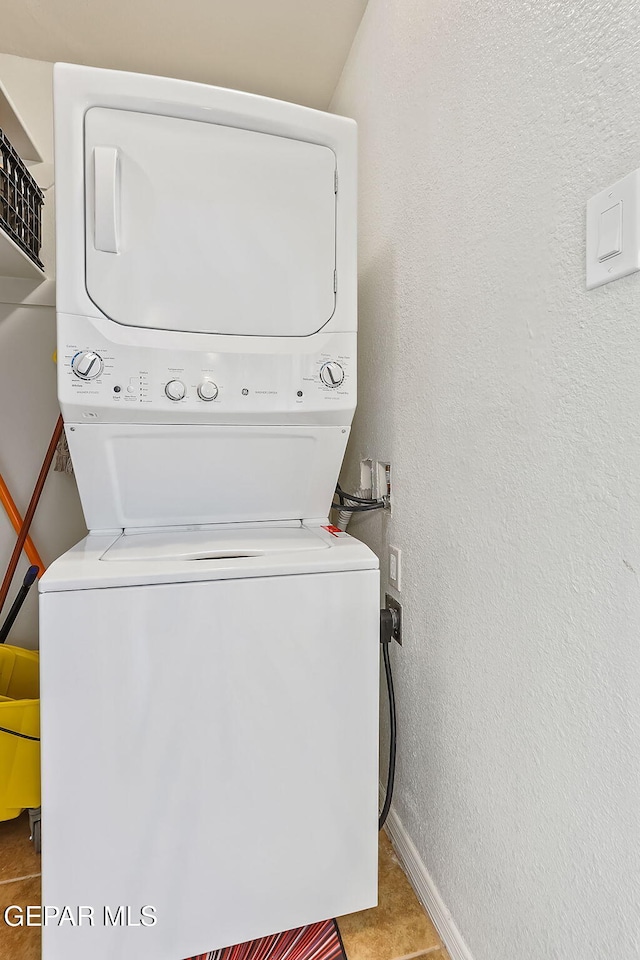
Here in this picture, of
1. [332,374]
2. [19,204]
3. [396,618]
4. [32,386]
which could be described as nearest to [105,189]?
[332,374]

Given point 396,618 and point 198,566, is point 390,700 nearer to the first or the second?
point 396,618

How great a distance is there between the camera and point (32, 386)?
1.95 meters

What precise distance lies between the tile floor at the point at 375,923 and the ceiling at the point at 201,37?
2552 millimetres

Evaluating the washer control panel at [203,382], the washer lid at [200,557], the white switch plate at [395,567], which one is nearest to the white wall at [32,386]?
the washer lid at [200,557]

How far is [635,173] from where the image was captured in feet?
2.07

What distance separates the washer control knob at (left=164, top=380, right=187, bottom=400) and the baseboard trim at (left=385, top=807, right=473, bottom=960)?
4.29 ft

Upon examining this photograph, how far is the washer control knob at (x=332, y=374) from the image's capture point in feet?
4.25

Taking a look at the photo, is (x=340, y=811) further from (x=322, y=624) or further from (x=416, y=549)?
(x=416, y=549)

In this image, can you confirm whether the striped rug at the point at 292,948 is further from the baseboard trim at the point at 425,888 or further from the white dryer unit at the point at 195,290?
the white dryer unit at the point at 195,290

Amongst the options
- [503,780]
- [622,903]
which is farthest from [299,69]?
[622,903]

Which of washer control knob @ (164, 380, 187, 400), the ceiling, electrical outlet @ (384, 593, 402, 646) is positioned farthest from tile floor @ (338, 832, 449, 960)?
the ceiling

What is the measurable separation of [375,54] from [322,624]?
1669mm

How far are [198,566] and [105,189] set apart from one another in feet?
2.74

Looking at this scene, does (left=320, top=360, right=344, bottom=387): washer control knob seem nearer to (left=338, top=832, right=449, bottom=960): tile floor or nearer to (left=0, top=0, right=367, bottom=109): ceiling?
(left=0, top=0, right=367, bottom=109): ceiling
